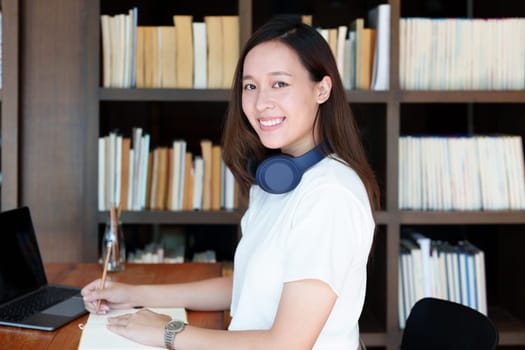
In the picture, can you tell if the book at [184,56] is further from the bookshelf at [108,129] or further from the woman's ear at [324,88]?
the woman's ear at [324,88]

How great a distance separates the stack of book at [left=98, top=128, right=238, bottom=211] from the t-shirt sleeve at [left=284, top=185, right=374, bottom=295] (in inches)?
51.5

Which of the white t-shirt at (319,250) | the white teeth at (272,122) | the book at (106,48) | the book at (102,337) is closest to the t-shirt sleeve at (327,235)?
the white t-shirt at (319,250)

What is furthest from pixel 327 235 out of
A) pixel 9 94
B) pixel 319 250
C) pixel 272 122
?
pixel 9 94

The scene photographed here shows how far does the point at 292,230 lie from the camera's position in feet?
4.77

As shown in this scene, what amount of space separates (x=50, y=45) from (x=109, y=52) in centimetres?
27

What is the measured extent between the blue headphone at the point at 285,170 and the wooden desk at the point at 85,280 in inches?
15.3


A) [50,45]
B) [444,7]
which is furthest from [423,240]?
[50,45]

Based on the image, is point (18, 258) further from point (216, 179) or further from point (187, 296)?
point (216, 179)

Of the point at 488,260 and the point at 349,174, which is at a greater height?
the point at 349,174

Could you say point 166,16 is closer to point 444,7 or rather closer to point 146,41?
point 146,41

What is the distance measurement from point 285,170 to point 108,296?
1.87ft

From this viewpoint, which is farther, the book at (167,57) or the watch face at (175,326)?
the book at (167,57)

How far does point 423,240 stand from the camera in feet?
9.25

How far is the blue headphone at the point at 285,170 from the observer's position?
62.1 inches
